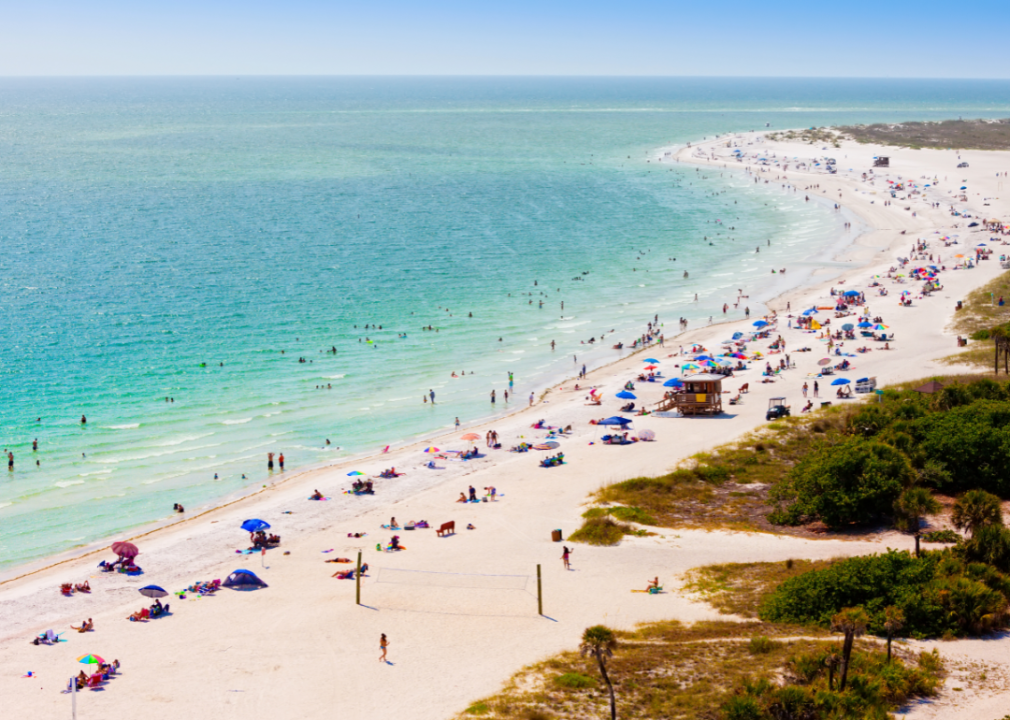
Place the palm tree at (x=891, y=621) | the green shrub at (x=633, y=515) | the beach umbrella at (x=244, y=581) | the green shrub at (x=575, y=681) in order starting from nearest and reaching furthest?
the palm tree at (x=891, y=621), the green shrub at (x=575, y=681), the beach umbrella at (x=244, y=581), the green shrub at (x=633, y=515)

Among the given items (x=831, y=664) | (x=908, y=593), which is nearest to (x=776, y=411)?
(x=908, y=593)

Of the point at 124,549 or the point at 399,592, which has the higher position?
the point at 124,549

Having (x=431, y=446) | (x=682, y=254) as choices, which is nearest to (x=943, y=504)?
(x=431, y=446)

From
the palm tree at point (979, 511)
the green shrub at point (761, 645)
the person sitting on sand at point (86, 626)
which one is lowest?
the person sitting on sand at point (86, 626)

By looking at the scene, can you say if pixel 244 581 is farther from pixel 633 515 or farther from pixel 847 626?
pixel 847 626

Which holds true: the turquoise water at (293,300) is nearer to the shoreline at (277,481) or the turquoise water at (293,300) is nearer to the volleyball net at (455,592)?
the shoreline at (277,481)

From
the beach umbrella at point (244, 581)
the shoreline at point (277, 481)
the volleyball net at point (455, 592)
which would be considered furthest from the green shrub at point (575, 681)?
the shoreline at point (277, 481)

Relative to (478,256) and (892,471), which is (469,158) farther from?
(892,471)
